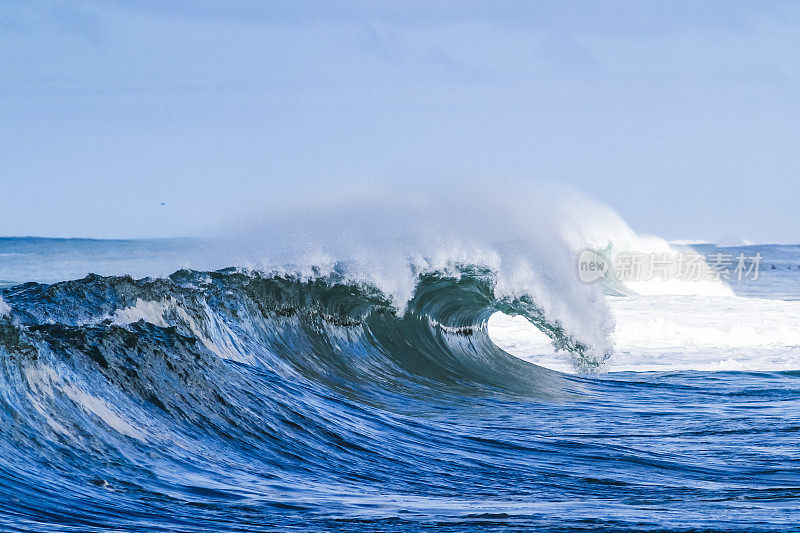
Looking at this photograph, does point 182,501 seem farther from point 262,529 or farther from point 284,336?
point 284,336

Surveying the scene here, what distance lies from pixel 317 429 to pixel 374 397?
1.99 metres

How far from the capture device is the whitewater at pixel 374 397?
4.07 metres

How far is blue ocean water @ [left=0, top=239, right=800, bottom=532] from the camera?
3934 mm

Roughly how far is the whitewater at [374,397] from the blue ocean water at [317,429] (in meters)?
0.02

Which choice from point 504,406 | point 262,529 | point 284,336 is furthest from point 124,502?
point 284,336

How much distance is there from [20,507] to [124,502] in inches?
16.8

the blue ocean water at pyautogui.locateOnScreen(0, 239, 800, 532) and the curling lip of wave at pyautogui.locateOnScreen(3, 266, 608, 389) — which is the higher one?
the curling lip of wave at pyautogui.locateOnScreen(3, 266, 608, 389)

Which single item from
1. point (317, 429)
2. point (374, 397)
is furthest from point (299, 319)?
point (317, 429)

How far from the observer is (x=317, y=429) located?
597 centimetres

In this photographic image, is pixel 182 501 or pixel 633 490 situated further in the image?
pixel 633 490

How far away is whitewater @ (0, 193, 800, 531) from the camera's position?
4066mm

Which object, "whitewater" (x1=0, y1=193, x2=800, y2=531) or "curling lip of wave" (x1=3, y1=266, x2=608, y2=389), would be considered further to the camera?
"curling lip of wave" (x1=3, y1=266, x2=608, y2=389)

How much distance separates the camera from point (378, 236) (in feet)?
39.8

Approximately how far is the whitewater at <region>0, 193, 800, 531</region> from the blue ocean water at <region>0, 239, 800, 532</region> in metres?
0.02
